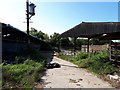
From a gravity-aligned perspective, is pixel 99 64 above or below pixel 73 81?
above

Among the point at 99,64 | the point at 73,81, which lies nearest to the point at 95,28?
the point at 99,64

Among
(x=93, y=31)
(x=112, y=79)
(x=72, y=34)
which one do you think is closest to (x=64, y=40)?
(x=72, y=34)

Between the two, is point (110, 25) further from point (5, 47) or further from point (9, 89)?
point (5, 47)

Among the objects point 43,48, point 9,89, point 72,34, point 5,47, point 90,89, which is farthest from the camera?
point 43,48

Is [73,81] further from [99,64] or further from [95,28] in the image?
[95,28]

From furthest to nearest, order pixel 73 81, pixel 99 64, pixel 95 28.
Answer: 1. pixel 95 28
2. pixel 99 64
3. pixel 73 81

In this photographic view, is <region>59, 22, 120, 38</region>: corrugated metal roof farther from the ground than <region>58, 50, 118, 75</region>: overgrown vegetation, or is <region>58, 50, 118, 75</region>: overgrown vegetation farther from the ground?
<region>59, 22, 120, 38</region>: corrugated metal roof

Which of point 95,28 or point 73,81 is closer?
point 73,81

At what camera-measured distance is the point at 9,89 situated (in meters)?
2.57

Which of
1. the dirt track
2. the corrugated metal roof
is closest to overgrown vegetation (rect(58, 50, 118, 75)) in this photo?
the dirt track

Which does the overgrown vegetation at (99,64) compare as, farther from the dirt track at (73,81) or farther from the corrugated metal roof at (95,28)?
the corrugated metal roof at (95,28)

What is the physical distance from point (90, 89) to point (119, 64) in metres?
4.18

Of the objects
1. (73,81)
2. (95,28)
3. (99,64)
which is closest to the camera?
(73,81)

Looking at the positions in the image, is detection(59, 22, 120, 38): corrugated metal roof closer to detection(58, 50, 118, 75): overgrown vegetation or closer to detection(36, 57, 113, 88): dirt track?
detection(58, 50, 118, 75): overgrown vegetation
